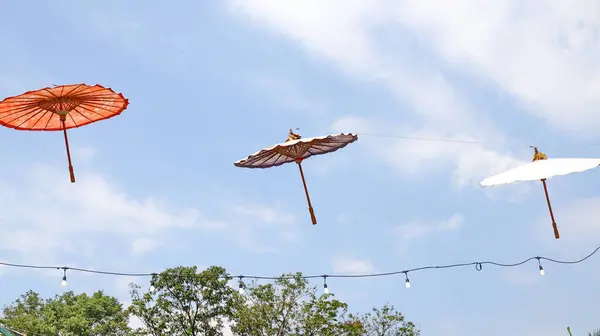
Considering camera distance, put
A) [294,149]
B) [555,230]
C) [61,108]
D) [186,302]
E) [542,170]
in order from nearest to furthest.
→ [61,108] < [542,170] < [294,149] < [555,230] < [186,302]

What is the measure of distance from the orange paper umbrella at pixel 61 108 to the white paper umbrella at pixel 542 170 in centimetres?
553

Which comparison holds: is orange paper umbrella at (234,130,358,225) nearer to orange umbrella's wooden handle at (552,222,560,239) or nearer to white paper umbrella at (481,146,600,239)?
white paper umbrella at (481,146,600,239)

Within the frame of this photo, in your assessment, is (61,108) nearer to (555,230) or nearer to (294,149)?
(294,149)

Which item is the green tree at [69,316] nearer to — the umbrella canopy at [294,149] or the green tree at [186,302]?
the green tree at [186,302]

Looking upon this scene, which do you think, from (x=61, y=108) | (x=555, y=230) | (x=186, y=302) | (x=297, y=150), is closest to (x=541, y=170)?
(x=555, y=230)

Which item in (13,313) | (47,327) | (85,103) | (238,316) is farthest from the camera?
(13,313)

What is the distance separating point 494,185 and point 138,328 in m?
19.3

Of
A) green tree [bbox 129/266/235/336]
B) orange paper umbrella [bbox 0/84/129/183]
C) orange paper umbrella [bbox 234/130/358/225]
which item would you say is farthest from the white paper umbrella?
green tree [bbox 129/266/235/336]

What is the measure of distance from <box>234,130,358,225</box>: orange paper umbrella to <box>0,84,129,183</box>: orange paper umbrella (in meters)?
2.10

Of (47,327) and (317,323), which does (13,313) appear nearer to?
(47,327)

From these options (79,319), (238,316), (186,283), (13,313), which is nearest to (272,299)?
(238,316)

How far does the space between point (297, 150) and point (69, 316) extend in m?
25.1

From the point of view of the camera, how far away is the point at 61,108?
8203 mm

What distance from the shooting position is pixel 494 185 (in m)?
9.43
